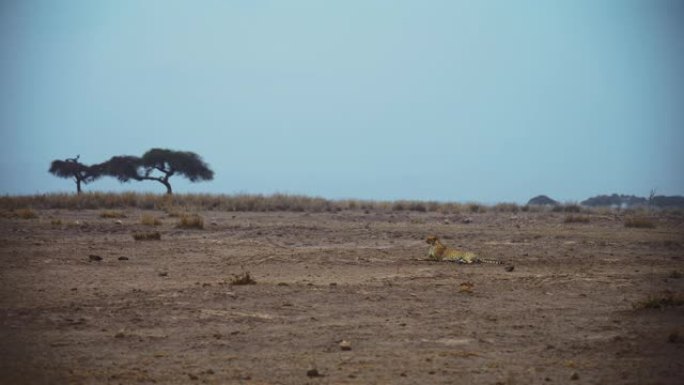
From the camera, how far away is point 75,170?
4306 centimetres

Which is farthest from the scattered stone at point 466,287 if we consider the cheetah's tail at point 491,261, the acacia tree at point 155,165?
the acacia tree at point 155,165

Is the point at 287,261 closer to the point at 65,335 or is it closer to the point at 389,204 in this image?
the point at 65,335

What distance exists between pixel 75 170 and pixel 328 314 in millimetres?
37552

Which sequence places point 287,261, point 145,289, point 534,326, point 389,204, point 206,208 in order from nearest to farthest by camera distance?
point 534,326 → point 145,289 → point 287,261 → point 206,208 → point 389,204

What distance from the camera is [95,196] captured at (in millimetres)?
28891

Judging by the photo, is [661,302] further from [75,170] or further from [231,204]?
[75,170]

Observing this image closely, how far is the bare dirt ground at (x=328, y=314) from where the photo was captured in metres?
6.53

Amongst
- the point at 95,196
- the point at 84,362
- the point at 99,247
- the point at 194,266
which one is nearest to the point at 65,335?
the point at 84,362

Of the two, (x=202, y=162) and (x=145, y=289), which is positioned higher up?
(x=202, y=162)

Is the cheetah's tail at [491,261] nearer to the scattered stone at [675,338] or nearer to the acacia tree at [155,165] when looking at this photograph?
the scattered stone at [675,338]

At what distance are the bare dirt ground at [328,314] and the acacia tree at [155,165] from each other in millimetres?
27595

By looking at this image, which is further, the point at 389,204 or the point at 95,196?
the point at 389,204

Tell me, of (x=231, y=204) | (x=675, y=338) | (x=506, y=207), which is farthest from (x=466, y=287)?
(x=506, y=207)

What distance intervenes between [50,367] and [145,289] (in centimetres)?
361
